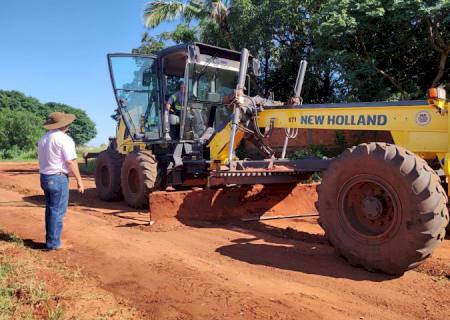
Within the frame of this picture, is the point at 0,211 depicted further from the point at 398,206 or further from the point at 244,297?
the point at 398,206

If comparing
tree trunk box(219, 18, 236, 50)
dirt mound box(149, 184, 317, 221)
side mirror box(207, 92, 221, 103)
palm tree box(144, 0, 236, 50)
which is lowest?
dirt mound box(149, 184, 317, 221)

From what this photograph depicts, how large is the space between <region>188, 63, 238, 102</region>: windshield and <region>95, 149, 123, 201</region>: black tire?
8.45ft

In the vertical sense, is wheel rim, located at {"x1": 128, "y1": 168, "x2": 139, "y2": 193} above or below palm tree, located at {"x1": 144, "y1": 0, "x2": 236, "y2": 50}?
below

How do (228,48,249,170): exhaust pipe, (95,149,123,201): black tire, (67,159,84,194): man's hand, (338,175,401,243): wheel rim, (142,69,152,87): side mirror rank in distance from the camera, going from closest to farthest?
(338,175,401,243): wheel rim
(67,159,84,194): man's hand
(228,48,249,170): exhaust pipe
(142,69,152,87): side mirror
(95,149,123,201): black tire

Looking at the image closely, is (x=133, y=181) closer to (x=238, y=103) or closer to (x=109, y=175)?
(x=109, y=175)

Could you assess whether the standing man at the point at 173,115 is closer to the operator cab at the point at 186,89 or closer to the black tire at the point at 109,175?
the operator cab at the point at 186,89

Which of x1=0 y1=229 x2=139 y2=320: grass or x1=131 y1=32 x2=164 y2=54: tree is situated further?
x1=131 y1=32 x2=164 y2=54: tree

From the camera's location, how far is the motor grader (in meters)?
4.03

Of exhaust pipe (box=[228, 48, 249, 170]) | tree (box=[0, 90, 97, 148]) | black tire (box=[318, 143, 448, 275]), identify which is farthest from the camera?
tree (box=[0, 90, 97, 148])

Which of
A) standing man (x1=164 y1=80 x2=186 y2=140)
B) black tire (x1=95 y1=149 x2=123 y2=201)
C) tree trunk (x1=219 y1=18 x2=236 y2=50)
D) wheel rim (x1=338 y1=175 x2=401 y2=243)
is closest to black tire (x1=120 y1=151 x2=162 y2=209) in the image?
standing man (x1=164 y1=80 x2=186 y2=140)

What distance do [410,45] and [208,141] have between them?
26.9 ft

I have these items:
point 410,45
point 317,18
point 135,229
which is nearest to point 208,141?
point 135,229

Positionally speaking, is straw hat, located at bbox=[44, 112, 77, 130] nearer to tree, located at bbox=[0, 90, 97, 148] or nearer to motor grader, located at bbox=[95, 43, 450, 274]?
motor grader, located at bbox=[95, 43, 450, 274]

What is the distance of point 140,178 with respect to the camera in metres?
8.11
